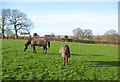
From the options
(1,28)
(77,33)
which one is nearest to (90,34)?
(77,33)

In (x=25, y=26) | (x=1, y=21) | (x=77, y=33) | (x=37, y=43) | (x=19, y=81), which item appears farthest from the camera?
(x=77, y=33)

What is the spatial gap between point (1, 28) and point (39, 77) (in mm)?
53607

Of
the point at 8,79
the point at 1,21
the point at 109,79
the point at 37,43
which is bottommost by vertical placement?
the point at 109,79

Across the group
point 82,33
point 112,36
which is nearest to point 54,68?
point 112,36

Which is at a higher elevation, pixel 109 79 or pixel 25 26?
pixel 25 26

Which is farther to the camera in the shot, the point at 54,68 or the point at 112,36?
the point at 112,36

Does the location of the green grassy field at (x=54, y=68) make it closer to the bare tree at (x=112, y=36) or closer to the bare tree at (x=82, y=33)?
the bare tree at (x=112, y=36)

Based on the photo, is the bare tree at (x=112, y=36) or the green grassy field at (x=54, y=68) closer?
the green grassy field at (x=54, y=68)

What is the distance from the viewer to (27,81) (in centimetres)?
692

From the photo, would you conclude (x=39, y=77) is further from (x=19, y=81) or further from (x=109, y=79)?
(x=109, y=79)

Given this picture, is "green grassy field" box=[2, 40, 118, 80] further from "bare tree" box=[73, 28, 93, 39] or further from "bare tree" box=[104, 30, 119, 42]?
"bare tree" box=[73, 28, 93, 39]

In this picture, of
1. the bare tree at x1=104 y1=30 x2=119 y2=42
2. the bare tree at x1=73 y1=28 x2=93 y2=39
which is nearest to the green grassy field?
the bare tree at x1=104 y1=30 x2=119 y2=42

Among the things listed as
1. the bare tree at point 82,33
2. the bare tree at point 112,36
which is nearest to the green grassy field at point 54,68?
the bare tree at point 112,36

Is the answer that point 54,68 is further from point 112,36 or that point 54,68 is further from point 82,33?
point 82,33
